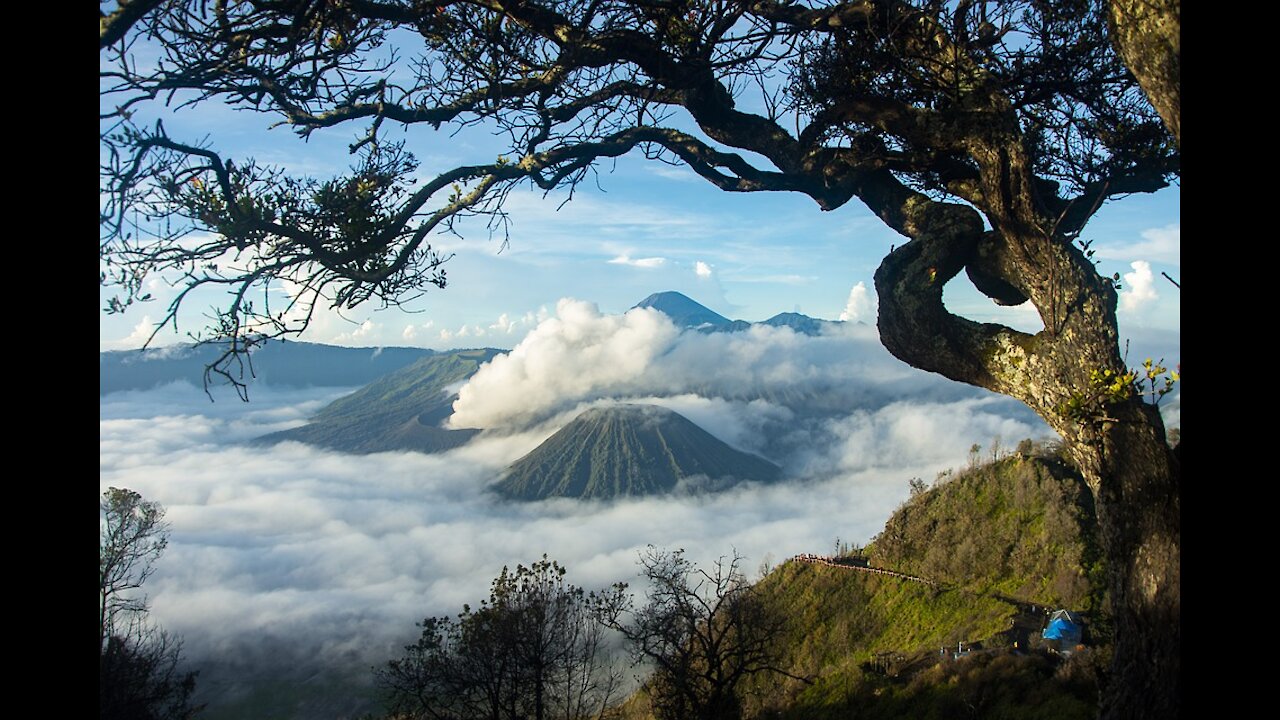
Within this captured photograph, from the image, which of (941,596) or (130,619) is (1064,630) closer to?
(941,596)

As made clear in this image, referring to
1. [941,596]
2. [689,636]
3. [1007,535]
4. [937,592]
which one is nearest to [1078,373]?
[689,636]

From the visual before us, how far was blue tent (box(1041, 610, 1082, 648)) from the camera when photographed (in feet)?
57.5

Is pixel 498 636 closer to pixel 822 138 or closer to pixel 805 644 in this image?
pixel 822 138

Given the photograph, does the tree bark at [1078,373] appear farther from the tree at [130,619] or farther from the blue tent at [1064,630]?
the blue tent at [1064,630]

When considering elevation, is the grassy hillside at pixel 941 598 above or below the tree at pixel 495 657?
below

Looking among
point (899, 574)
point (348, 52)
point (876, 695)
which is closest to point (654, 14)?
point (348, 52)

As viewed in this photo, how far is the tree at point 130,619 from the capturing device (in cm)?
1035

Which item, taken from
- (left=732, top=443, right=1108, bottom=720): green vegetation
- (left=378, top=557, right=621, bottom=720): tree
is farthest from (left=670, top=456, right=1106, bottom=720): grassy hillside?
(left=378, top=557, right=621, bottom=720): tree

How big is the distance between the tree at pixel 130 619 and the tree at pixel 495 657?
353cm

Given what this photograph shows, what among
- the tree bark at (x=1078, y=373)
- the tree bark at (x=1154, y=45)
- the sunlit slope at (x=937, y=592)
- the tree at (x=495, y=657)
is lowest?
the sunlit slope at (x=937, y=592)

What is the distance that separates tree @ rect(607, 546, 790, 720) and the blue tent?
902 centimetres

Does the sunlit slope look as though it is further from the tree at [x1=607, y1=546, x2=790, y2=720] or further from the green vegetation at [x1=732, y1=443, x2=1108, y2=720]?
the tree at [x1=607, y1=546, x2=790, y2=720]

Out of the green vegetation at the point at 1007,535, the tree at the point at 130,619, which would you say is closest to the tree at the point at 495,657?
the tree at the point at 130,619

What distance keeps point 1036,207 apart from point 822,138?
2.27 m
